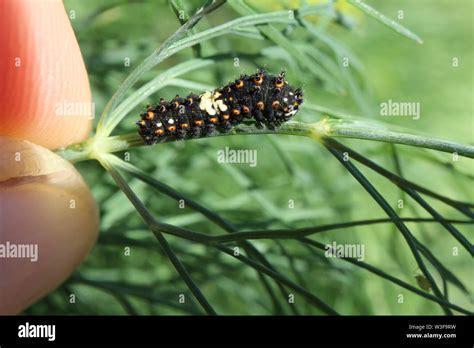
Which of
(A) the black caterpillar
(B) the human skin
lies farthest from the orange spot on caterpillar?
(B) the human skin

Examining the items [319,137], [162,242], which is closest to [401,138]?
[319,137]

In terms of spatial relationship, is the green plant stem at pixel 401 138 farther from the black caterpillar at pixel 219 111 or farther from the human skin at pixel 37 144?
the human skin at pixel 37 144

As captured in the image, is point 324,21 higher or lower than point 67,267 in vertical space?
higher

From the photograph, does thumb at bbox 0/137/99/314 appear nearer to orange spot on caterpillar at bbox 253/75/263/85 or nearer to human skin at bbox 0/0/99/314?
human skin at bbox 0/0/99/314

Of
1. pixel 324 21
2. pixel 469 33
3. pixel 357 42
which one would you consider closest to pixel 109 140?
pixel 324 21

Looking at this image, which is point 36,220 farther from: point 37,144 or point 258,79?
point 258,79
